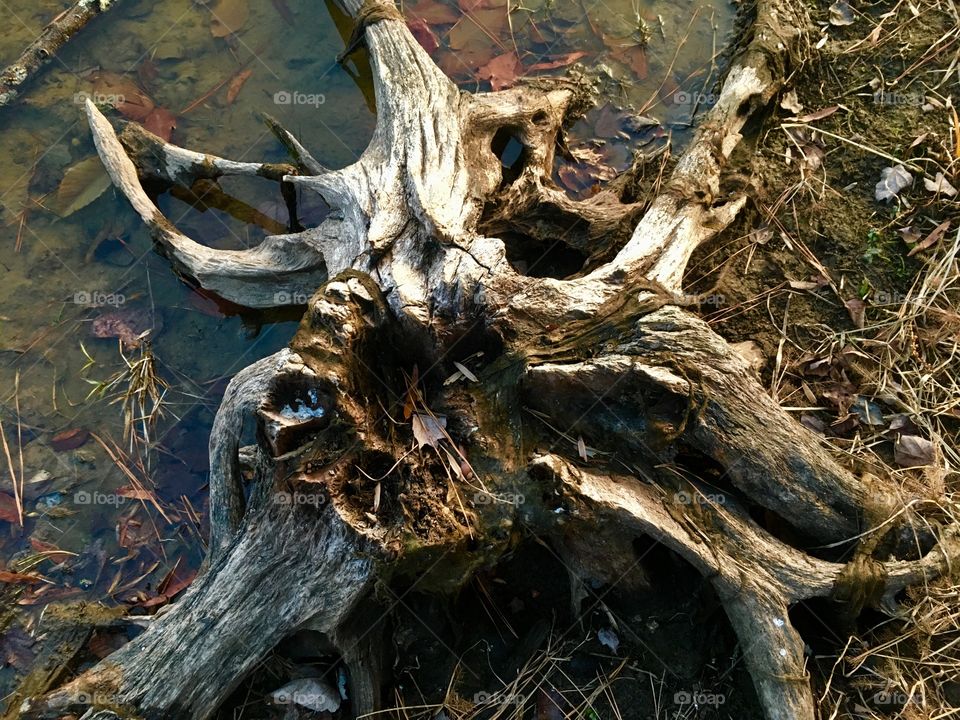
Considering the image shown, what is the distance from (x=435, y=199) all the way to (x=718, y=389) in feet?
6.06

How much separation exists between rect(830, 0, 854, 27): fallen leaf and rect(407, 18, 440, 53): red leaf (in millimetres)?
3139

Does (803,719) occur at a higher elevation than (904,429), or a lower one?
lower

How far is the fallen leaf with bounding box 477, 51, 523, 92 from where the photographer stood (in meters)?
5.74

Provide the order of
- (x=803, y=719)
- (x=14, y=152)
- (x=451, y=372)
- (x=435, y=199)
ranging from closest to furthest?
(x=803, y=719) → (x=451, y=372) → (x=435, y=199) → (x=14, y=152)

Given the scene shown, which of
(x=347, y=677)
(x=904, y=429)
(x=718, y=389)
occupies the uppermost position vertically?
(x=718, y=389)

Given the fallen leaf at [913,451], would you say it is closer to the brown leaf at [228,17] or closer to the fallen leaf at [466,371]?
the fallen leaf at [466,371]

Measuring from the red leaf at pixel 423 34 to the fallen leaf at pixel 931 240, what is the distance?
3.89 meters

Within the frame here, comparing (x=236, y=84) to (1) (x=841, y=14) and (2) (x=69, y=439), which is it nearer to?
(2) (x=69, y=439)

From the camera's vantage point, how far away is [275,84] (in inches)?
232

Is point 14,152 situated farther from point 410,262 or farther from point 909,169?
point 909,169

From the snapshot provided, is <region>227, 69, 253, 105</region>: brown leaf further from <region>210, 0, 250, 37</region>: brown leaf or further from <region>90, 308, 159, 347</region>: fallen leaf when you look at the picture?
<region>90, 308, 159, 347</region>: fallen leaf

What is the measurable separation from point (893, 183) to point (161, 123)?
543 cm

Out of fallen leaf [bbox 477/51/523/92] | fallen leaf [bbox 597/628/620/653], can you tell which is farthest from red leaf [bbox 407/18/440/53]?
fallen leaf [bbox 597/628/620/653]

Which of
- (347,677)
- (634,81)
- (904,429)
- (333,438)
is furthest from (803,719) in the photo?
(634,81)
